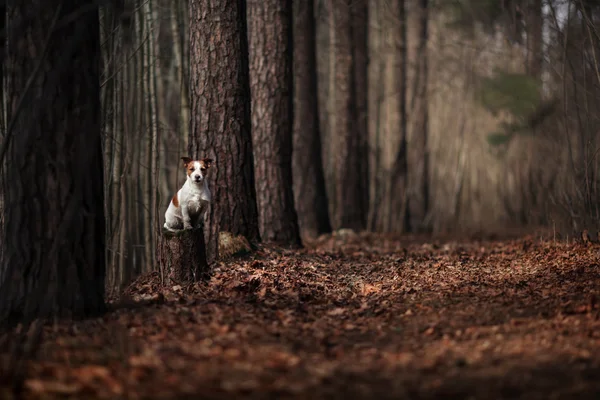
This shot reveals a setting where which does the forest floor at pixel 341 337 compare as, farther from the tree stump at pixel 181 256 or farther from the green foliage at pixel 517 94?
the green foliage at pixel 517 94

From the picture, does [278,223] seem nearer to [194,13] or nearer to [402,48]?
[194,13]

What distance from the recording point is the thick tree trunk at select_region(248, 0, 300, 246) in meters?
12.0

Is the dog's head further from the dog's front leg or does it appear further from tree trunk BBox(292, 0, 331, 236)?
tree trunk BBox(292, 0, 331, 236)

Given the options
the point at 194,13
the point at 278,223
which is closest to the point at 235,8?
the point at 194,13

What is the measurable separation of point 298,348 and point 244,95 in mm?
5182

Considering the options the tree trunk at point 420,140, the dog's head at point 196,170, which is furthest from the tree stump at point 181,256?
the tree trunk at point 420,140

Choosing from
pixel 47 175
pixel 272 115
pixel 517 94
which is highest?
pixel 517 94

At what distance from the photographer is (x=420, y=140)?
2136cm

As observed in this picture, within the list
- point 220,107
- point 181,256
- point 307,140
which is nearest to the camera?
point 181,256

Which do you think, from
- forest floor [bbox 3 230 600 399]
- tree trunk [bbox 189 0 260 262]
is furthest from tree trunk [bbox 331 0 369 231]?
forest floor [bbox 3 230 600 399]

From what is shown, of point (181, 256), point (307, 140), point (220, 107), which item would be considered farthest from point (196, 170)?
point (307, 140)

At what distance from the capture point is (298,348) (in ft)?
18.2

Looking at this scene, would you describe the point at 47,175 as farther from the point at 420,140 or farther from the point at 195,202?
→ the point at 420,140

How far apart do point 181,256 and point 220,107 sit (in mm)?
2590
